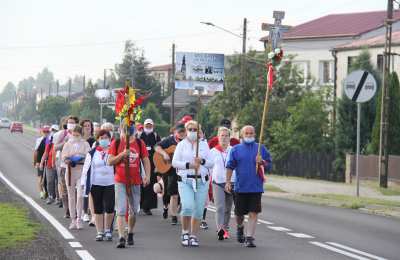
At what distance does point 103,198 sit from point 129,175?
49.3 inches

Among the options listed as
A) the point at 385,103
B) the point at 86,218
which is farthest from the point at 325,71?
the point at 86,218

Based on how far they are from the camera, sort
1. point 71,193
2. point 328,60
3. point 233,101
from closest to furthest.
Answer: point 71,193 < point 233,101 < point 328,60

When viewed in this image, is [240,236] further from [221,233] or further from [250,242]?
[250,242]

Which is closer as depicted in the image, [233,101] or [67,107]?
[233,101]

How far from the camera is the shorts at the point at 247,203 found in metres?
13.7

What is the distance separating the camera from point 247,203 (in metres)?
13.9

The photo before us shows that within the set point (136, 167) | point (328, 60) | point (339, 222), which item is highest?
point (328, 60)

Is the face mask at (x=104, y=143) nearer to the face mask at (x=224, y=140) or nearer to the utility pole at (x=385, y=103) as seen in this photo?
the face mask at (x=224, y=140)

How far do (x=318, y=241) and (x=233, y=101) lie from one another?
4066 cm

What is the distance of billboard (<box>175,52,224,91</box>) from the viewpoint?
74688 mm

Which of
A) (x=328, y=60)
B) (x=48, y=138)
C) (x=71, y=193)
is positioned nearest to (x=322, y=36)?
(x=328, y=60)

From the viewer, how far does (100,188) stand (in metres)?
14.5

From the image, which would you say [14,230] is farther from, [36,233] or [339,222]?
[339,222]

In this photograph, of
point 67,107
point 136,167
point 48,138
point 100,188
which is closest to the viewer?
point 136,167
